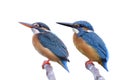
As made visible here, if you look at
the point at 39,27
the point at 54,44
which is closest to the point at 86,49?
the point at 54,44

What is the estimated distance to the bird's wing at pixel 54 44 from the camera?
284 centimetres

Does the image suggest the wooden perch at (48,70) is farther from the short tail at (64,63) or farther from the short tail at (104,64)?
the short tail at (104,64)

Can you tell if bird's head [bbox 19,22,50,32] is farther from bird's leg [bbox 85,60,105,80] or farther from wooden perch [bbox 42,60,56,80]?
bird's leg [bbox 85,60,105,80]

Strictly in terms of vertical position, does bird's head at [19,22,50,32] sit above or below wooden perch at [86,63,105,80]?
above

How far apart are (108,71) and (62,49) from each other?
9.4 inches

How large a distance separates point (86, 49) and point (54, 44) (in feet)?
0.50

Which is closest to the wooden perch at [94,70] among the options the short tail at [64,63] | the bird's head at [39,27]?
the short tail at [64,63]

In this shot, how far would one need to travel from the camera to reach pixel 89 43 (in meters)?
2.83

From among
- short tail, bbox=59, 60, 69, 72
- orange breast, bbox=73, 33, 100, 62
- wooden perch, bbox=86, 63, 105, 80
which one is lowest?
wooden perch, bbox=86, 63, 105, 80

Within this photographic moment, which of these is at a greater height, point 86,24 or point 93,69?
point 86,24

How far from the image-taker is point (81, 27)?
2.87 m

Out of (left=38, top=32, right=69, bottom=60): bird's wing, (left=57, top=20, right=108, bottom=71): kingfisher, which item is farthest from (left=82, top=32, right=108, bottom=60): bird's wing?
(left=38, top=32, right=69, bottom=60): bird's wing

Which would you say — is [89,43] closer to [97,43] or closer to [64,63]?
[97,43]

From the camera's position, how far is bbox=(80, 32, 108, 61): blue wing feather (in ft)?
9.26
